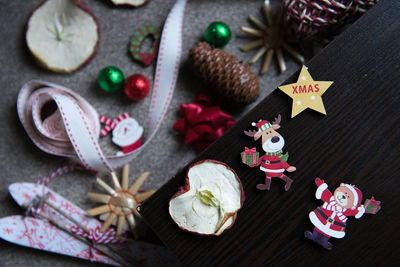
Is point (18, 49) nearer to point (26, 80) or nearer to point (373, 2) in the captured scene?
point (26, 80)

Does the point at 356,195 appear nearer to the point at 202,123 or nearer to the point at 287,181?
the point at 287,181

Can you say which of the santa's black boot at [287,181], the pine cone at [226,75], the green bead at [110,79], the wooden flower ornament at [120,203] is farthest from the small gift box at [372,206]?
the green bead at [110,79]

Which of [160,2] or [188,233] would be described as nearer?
[188,233]

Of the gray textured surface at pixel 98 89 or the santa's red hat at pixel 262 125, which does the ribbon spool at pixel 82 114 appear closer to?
the gray textured surface at pixel 98 89

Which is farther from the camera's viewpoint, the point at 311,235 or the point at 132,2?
the point at 132,2

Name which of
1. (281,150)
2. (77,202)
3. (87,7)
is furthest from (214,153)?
(87,7)

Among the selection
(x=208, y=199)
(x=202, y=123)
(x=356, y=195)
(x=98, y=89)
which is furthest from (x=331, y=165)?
(x=98, y=89)
